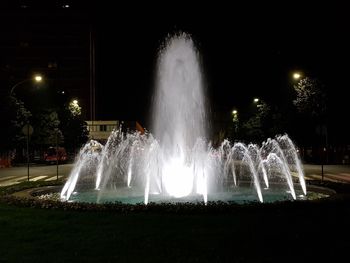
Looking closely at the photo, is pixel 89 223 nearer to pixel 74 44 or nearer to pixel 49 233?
pixel 49 233

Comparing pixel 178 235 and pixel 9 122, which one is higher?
pixel 9 122

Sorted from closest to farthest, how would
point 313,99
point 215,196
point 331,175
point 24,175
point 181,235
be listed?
point 181,235 < point 215,196 < point 331,175 < point 24,175 < point 313,99

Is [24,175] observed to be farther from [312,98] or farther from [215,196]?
[312,98]

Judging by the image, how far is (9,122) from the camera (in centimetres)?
4634

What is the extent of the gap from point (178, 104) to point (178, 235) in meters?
16.5

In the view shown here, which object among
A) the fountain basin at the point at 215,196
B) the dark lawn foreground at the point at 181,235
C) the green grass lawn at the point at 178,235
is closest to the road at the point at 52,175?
the fountain basin at the point at 215,196

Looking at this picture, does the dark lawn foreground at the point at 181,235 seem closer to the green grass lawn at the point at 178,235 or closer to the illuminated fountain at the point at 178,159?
the green grass lawn at the point at 178,235

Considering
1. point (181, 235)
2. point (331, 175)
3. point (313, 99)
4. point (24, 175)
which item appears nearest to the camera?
point (181, 235)

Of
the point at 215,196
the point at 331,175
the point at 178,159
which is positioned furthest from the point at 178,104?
the point at 331,175

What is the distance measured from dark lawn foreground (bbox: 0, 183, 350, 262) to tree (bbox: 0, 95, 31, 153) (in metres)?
33.6

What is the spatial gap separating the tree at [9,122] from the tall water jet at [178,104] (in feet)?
75.7

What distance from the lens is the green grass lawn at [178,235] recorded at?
8.39 meters

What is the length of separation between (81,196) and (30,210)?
6.12 meters

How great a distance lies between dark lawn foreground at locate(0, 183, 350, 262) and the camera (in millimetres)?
8391
